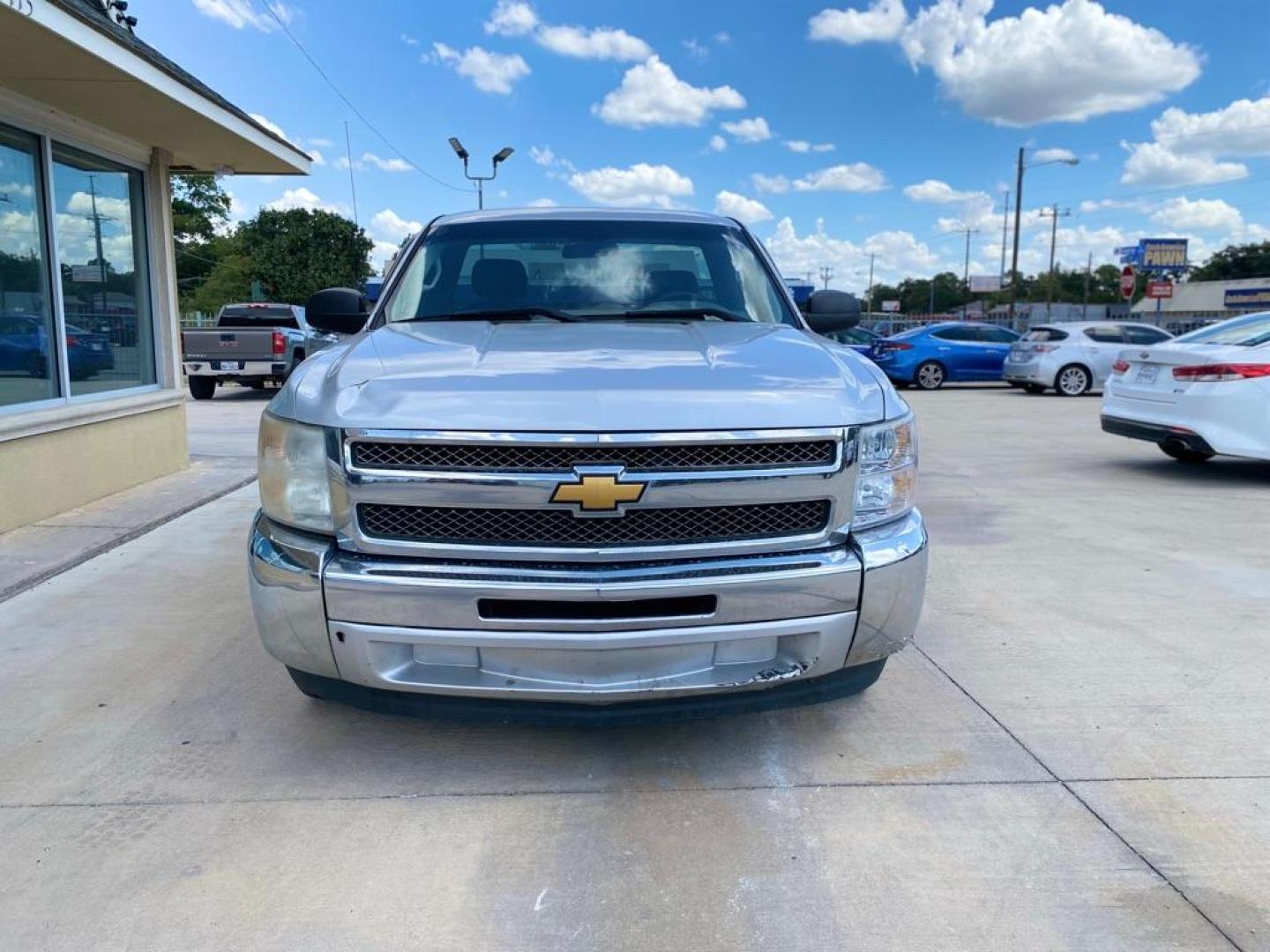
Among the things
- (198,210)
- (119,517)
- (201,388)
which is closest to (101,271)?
(119,517)

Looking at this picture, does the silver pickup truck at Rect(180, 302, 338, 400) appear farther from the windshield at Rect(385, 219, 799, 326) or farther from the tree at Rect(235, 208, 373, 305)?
the tree at Rect(235, 208, 373, 305)

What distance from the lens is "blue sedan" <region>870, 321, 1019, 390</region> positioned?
1962cm

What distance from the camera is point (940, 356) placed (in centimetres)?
1966

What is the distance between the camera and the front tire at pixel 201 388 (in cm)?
1719

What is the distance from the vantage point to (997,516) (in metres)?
7.04

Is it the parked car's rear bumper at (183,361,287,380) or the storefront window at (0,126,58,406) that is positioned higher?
the storefront window at (0,126,58,406)

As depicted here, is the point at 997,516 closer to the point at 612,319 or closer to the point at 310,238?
the point at 612,319

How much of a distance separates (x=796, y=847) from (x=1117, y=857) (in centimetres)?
90

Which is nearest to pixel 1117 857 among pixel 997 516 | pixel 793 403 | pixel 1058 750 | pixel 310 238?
pixel 1058 750

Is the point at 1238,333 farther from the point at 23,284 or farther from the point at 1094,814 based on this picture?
the point at 23,284

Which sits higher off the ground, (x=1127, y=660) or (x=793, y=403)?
(x=793, y=403)

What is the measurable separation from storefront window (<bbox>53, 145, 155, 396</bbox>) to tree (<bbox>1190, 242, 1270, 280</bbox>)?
320 ft

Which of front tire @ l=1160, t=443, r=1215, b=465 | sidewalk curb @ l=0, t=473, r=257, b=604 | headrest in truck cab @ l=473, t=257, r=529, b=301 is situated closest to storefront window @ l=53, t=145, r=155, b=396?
sidewalk curb @ l=0, t=473, r=257, b=604

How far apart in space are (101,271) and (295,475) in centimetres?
592
